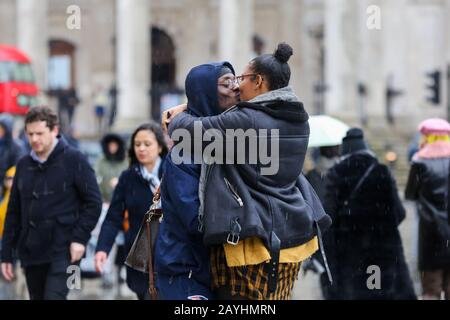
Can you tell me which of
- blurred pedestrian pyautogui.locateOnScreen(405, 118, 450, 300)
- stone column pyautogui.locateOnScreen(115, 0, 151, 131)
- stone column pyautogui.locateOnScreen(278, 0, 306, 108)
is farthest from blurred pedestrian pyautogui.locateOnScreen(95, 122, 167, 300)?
stone column pyautogui.locateOnScreen(278, 0, 306, 108)

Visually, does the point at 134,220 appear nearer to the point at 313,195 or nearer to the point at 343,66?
the point at 313,195

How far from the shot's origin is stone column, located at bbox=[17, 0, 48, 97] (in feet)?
121

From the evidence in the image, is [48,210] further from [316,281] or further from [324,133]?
[316,281]

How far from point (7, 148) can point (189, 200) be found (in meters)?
8.25

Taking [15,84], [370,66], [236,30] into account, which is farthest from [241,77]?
[15,84]

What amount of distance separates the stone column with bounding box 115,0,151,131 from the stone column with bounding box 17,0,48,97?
2.72m

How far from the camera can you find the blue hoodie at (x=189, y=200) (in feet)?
18.6

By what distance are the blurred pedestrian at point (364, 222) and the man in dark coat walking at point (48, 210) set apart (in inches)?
79.5

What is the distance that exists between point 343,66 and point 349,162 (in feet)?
79.4

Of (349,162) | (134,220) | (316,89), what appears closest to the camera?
Answer: (134,220)

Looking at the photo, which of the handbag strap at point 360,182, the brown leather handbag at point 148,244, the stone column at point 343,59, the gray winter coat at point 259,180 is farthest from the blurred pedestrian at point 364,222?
the stone column at point 343,59

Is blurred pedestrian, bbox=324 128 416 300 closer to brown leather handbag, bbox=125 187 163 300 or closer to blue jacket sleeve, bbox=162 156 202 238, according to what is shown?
brown leather handbag, bbox=125 187 163 300
